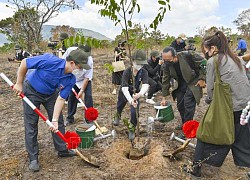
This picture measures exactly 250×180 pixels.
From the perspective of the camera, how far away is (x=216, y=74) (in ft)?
9.49

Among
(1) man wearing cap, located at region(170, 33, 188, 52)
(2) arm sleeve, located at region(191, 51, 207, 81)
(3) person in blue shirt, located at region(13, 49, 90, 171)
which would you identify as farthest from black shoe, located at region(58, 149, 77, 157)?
(1) man wearing cap, located at region(170, 33, 188, 52)

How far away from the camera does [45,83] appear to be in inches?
135

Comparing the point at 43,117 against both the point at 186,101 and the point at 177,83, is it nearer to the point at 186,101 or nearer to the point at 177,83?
the point at 186,101

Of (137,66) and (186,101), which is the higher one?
(137,66)

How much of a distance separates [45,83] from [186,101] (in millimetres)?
2166

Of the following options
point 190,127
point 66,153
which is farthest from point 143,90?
point 66,153

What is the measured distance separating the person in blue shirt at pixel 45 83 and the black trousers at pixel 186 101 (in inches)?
68.5

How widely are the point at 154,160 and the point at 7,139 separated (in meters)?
2.63

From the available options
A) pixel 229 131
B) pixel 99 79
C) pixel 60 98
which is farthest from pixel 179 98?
pixel 99 79

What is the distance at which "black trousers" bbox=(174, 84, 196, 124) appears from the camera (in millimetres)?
4363

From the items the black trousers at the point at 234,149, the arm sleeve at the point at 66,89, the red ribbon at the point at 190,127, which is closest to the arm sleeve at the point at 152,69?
the red ribbon at the point at 190,127

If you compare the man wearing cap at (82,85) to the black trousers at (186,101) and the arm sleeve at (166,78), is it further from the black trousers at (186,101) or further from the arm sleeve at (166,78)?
the black trousers at (186,101)

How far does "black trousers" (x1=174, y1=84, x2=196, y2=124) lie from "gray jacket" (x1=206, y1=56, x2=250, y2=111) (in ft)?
4.40

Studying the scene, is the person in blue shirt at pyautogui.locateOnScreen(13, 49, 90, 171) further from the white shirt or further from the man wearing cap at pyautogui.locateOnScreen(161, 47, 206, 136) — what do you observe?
the man wearing cap at pyautogui.locateOnScreen(161, 47, 206, 136)
